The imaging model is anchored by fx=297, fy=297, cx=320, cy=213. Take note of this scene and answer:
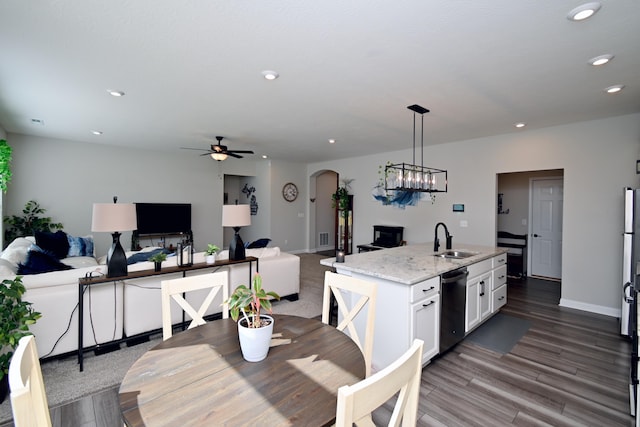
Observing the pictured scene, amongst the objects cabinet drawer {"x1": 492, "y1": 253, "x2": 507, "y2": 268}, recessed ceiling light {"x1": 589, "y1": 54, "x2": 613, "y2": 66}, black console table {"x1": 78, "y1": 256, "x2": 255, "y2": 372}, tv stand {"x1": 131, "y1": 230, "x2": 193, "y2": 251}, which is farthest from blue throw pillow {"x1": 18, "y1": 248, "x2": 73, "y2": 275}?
recessed ceiling light {"x1": 589, "y1": 54, "x2": 613, "y2": 66}

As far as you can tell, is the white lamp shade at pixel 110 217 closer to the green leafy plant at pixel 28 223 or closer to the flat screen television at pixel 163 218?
the green leafy plant at pixel 28 223

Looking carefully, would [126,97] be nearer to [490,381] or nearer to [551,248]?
[490,381]

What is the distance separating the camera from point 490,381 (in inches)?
96.9

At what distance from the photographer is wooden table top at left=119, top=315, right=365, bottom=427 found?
39.5 inches

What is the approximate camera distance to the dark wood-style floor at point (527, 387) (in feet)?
6.69

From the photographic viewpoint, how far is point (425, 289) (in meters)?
2.55

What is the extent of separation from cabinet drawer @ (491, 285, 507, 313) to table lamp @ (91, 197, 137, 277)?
4.17 metres

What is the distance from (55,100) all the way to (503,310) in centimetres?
629

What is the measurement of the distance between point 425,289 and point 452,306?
55 centimetres

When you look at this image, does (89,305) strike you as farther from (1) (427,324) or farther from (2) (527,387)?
(2) (527,387)

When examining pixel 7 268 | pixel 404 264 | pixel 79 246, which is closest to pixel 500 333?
pixel 404 264

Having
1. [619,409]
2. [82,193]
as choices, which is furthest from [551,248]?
[82,193]

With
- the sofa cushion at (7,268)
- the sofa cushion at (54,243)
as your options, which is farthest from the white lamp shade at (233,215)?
the sofa cushion at (54,243)

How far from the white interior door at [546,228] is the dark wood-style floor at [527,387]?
8.63 ft
